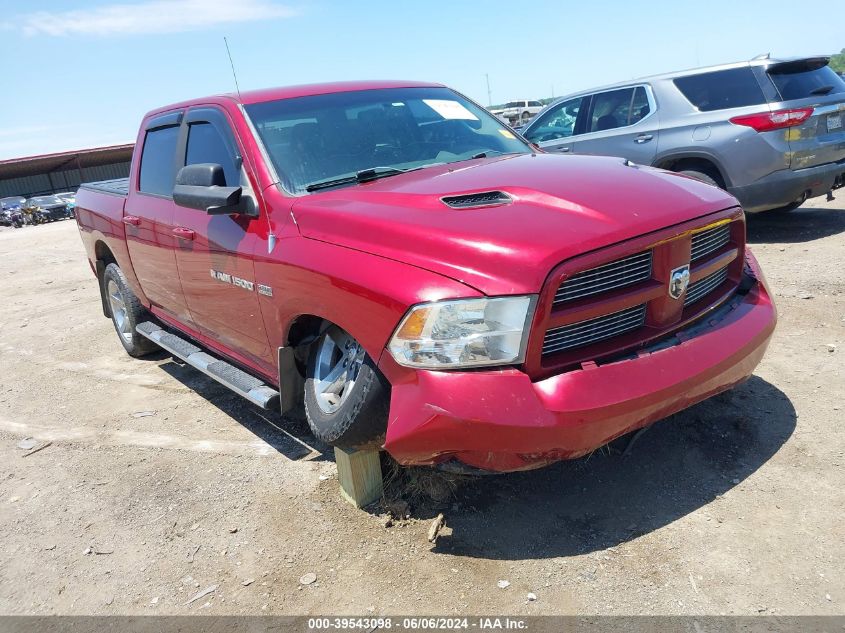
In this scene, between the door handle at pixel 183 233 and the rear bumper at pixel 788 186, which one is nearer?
the door handle at pixel 183 233

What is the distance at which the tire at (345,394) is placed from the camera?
2750mm

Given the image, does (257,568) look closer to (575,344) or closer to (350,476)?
(350,476)

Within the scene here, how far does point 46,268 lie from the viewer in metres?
12.8

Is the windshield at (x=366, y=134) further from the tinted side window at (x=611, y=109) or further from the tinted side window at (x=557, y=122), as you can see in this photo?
the tinted side window at (x=557, y=122)

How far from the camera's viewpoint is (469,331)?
2432mm

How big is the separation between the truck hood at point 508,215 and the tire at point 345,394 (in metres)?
0.47

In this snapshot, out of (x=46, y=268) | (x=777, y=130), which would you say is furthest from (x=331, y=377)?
(x=46, y=268)

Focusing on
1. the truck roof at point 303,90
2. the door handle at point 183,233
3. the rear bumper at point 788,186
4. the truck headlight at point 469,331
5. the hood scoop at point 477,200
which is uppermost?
the truck roof at point 303,90

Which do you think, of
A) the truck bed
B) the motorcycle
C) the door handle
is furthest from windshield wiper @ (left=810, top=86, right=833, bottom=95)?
the motorcycle

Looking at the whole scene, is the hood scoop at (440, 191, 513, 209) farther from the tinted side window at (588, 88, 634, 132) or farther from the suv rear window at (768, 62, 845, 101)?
the tinted side window at (588, 88, 634, 132)

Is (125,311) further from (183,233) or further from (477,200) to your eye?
(477,200)

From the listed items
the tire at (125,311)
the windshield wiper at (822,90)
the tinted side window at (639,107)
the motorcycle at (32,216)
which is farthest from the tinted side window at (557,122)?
the motorcycle at (32,216)

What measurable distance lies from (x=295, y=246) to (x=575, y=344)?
4.42 feet

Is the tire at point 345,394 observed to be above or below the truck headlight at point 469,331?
below
